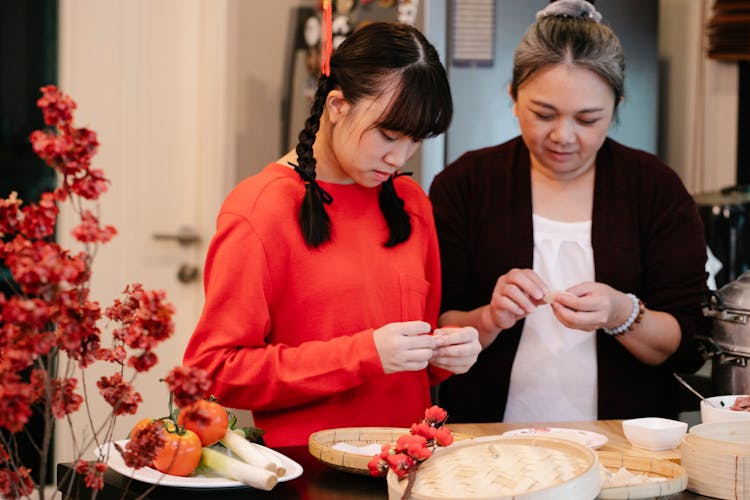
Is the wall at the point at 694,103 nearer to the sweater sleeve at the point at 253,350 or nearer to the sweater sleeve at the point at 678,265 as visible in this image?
the sweater sleeve at the point at 678,265

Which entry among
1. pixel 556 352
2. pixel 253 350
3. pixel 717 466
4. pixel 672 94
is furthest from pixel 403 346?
pixel 672 94

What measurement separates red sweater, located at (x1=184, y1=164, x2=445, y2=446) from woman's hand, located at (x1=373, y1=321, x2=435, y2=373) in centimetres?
2

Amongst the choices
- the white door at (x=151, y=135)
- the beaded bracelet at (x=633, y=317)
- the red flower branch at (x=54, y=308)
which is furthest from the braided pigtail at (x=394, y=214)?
the white door at (x=151, y=135)

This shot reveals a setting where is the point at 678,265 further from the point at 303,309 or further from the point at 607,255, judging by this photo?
the point at 303,309

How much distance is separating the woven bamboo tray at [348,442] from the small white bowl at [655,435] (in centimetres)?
29

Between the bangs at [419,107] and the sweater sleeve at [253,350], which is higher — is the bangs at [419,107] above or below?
above

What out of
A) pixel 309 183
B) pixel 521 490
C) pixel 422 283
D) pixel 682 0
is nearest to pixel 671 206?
pixel 422 283

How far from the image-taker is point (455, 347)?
5.25ft

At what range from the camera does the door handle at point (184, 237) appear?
11.4 ft

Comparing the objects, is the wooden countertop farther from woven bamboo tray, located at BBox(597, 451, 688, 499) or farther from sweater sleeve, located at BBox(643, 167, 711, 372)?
sweater sleeve, located at BBox(643, 167, 711, 372)

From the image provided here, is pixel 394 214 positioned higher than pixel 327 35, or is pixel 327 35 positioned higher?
pixel 327 35

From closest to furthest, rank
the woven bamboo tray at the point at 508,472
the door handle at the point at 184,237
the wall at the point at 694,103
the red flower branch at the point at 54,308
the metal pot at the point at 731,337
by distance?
the red flower branch at the point at 54,308, the woven bamboo tray at the point at 508,472, the metal pot at the point at 731,337, the wall at the point at 694,103, the door handle at the point at 184,237

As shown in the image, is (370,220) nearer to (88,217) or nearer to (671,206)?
(671,206)

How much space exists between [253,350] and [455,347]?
329mm
